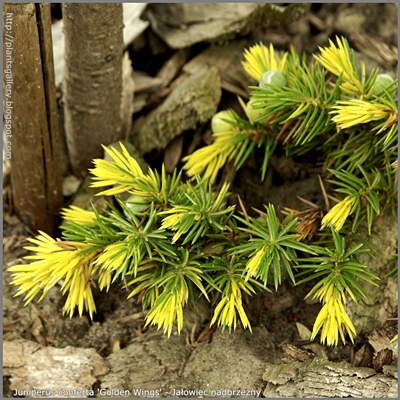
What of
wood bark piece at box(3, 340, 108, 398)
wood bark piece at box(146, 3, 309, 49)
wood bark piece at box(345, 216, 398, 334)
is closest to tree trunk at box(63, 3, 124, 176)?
wood bark piece at box(146, 3, 309, 49)

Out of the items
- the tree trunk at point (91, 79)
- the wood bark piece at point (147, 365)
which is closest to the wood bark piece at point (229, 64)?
the tree trunk at point (91, 79)

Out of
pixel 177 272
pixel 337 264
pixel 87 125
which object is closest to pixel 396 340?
pixel 337 264

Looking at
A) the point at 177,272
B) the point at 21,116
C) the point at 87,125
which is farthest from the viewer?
the point at 87,125

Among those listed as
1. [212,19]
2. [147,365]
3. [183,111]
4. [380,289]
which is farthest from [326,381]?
[212,19]

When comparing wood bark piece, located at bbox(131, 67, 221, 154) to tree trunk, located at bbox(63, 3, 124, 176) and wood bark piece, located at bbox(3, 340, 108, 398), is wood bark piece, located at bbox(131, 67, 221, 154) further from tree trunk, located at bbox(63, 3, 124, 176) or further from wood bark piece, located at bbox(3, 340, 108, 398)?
wood bark piece, located at bbox(3, 340, 108, 398)

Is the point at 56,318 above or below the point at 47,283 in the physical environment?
below

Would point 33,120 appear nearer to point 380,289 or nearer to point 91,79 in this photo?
point 91,79

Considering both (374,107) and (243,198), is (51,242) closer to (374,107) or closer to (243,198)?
(243,198)
